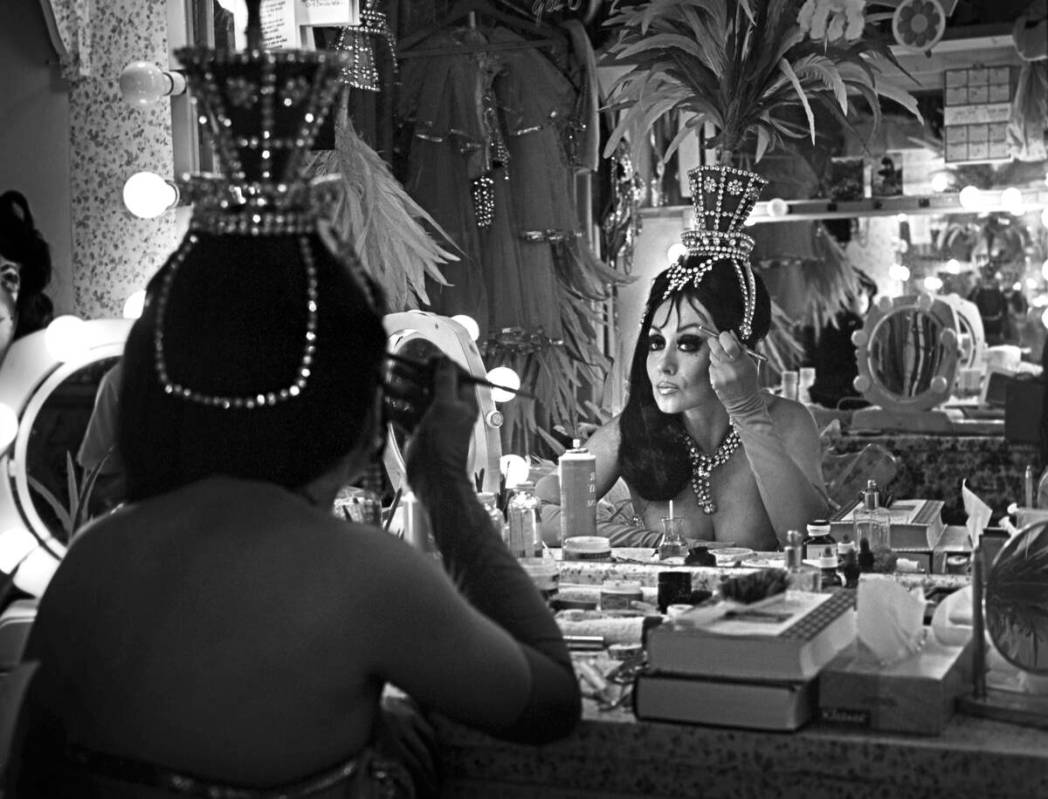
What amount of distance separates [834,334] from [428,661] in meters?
2.64

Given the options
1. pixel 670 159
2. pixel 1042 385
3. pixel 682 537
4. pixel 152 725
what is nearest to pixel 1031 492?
pixel 682 537

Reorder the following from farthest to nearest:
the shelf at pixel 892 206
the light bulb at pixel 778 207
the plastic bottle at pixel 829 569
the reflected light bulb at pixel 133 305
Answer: the shelf at pixel 892 206
the light bulb at pixel 778 207
the reflected light bulb at pixel 133 305
the plastic bottle at pixel 829 569

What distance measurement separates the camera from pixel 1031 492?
205 centimetres

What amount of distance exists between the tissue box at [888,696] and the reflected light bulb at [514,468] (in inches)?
43.7

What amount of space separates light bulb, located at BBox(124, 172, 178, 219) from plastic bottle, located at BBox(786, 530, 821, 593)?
1140 millimetres

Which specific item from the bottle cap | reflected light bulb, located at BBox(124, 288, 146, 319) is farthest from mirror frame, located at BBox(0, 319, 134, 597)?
the bottle cap

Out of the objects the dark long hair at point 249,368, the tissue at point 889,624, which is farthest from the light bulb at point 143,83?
the tissue at point 889,624

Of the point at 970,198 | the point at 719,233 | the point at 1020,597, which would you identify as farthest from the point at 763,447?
the point at 970,198

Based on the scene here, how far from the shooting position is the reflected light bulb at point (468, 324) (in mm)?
2521

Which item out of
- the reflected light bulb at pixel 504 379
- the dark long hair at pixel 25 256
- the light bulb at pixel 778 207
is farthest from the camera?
the light bulb at pixel 778 207

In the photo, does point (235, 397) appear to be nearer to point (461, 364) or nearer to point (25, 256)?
point (25, 256)

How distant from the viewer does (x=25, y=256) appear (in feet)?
6.55

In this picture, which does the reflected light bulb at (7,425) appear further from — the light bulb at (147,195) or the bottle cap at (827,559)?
the bottle cap at (827,559)

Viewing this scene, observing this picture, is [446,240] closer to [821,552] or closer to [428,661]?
[821,552]
